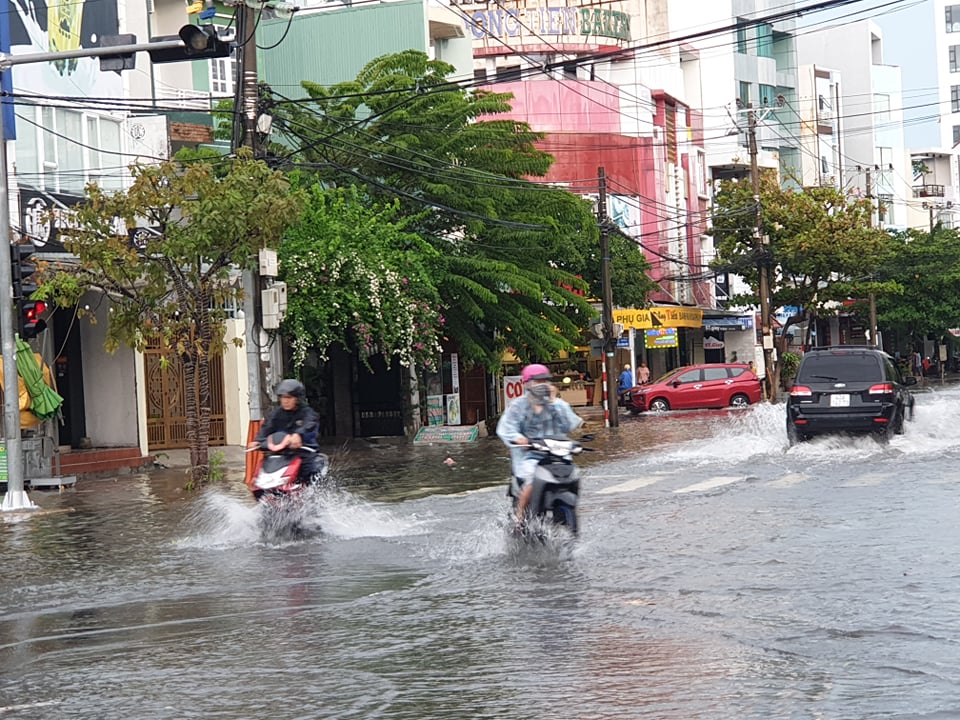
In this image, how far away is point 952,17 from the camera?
13500 cm

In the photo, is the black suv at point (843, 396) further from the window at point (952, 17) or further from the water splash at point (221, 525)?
the window at point (952, 17)

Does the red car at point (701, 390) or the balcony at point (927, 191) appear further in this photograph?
the balcony at point (927, 191)

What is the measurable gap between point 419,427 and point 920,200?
80.1 metres

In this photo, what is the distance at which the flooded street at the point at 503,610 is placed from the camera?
7754 mm

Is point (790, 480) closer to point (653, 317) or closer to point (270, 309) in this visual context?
point (270, 309)

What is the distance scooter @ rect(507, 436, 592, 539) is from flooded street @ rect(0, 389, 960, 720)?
0.83ft

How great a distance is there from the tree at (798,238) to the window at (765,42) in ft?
92.5

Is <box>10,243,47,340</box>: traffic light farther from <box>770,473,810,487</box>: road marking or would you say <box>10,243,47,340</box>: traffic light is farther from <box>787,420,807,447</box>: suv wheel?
<box>787,420,807,447</box>: suv wheel

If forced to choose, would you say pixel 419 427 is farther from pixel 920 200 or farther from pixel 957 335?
pixel 920 200

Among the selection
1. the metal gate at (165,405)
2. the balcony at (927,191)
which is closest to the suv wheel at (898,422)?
the metal gate at (165,405)

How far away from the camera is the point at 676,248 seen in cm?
6894

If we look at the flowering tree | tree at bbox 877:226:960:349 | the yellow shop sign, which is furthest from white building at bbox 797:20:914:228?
the flowering tree

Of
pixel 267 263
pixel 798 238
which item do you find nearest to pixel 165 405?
pixel 267 263

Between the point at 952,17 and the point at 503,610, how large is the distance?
Answer: 136 meters
